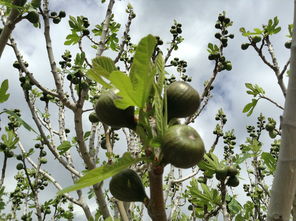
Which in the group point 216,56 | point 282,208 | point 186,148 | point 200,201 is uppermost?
point 216,56

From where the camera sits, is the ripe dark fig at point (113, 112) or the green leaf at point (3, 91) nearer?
the ripe dark fig at point (113, 112)

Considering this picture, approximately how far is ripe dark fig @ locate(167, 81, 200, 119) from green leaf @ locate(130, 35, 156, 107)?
339 mm

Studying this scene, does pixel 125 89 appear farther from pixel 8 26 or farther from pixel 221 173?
pixel 8 26

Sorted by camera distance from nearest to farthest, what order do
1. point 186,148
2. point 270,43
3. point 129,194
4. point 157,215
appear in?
point 157,215 < point 186,148 < point 129,194 < point 270,43

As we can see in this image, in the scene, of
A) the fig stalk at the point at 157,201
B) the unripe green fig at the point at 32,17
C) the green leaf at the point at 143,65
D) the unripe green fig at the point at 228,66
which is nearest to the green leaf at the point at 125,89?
the green leaf at the point at 143,65

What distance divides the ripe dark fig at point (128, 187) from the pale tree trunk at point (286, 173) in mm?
515

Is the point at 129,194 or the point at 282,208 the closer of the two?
the point at 282,208

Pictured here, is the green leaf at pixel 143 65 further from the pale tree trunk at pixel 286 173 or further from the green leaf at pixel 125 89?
the pale tree trunk at pixel 286 173

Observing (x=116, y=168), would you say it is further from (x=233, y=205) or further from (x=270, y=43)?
(x=270, y=43)

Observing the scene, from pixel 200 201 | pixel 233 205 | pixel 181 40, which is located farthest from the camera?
pixel 181 40

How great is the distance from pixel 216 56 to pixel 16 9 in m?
2.27

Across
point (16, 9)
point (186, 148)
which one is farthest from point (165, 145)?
Answer: point (16, 9)

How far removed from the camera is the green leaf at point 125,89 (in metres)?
1.02

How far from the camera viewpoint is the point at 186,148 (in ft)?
3.83
